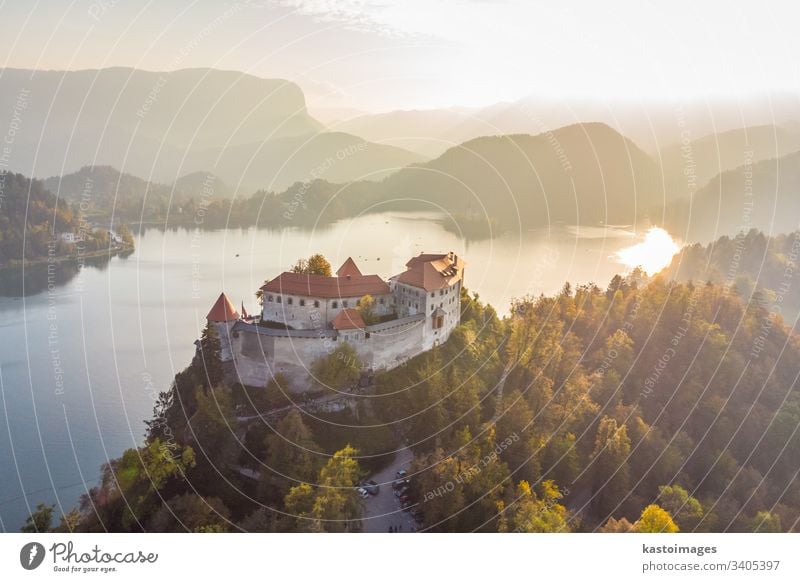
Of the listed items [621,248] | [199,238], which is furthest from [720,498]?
[199,238]

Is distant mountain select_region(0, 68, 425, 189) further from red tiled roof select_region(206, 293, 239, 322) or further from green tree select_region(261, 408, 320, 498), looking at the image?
green tree select_region(261, 408, 320, 498)

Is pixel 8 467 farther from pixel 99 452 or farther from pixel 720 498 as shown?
pixel 720 498

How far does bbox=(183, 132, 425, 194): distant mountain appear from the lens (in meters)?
17.9

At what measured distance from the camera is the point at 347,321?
11.6 metres

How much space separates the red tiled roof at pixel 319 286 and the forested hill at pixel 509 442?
3.94 feet

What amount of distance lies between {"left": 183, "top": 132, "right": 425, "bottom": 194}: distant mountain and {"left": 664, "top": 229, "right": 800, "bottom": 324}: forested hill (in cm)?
1059

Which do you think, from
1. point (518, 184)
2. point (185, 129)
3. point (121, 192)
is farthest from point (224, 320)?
point (121, 192)

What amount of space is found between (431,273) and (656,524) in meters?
6.19

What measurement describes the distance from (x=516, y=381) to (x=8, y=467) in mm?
Result: 11550

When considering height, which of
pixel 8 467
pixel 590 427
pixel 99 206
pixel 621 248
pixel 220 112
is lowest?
pixel 8 467

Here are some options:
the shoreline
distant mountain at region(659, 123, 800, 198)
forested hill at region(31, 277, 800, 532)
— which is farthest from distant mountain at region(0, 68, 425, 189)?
distant mountain at region(659, 123, 800, 198)

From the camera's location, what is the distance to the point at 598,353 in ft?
43.4

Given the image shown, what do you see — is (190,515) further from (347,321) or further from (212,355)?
(347,321)

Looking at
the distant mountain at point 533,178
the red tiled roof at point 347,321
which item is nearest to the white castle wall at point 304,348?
the red tiled roof at point 347,321
